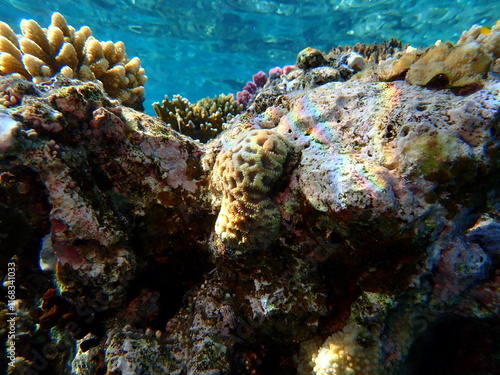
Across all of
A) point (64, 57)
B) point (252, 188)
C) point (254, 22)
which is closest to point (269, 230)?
point (252, 188)

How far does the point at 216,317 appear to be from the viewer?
2414mm

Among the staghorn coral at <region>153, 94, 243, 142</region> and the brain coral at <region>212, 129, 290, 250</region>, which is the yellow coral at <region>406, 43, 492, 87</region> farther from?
the staghorn coral at <region>153, 94, 243, 142</region>

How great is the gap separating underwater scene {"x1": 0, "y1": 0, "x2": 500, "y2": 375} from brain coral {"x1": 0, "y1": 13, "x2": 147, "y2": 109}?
176 cm

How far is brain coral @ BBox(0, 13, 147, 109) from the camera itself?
3586mm

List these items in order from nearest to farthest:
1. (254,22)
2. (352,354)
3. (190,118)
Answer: (352,354), (190,118), (254,22)

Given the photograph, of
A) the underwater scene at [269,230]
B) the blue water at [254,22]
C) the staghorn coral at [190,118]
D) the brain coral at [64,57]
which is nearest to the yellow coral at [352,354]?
the underwater scene at [269,230]

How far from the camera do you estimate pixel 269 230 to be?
2100mm

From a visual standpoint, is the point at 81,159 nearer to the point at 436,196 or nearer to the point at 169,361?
the point at 169,361

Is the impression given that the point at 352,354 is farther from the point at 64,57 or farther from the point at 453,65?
the point at 64,57

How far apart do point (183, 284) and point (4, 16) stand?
31.1 meters

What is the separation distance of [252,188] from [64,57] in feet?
12.7

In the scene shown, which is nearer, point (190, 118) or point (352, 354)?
point (352, 354)

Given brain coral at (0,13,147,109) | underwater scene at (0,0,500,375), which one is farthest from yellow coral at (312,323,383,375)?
brain coral at (0,13,147,109)

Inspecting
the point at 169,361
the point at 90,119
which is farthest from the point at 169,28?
the point at 169,361
